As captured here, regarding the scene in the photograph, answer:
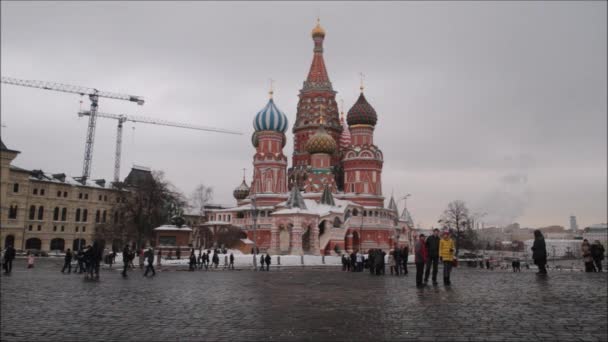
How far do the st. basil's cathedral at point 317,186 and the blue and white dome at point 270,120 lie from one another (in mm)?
136

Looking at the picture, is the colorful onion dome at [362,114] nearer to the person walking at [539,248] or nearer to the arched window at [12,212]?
the arched window at [12,212]

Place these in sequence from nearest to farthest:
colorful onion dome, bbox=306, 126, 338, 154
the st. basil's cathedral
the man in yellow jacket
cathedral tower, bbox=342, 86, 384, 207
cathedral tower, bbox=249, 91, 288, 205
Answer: the man in yellow jacket
the st. basil's cathedral
cathedral tower, bbox=249, 91, 288, 205
colorful onion dome, bbox=306, 126, 338, 154
cathedral tower, bbox=342, 86, 384, 207

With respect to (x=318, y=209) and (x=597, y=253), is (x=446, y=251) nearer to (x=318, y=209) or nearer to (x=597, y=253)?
(x=597, y=253)

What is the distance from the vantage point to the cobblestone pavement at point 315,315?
7.48m

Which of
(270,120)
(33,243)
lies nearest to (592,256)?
(270,120)

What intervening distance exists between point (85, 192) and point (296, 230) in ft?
117

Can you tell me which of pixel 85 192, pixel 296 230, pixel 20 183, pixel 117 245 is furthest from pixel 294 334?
pixel 85 192

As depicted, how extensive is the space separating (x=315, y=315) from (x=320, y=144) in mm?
55773

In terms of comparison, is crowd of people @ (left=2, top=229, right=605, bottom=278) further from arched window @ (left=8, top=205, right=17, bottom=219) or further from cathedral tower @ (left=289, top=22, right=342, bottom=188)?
cathedral tower @ (left=289, top=22, right=342, bottom=188)

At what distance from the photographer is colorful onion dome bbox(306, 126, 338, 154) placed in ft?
213

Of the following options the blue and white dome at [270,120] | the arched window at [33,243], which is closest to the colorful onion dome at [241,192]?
the blue and white dome at [270,120]

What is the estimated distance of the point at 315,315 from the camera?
9.42 metres

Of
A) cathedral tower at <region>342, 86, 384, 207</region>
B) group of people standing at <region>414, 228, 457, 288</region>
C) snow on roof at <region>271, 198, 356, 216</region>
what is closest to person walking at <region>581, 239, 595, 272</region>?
group of people standing at <region>414, 228, 457, 288</region>

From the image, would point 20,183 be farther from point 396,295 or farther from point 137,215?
point 396,295
